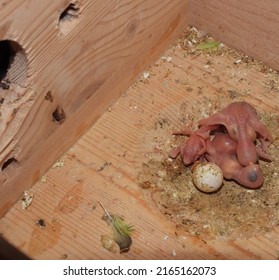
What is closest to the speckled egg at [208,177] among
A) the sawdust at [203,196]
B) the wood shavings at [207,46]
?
the sawdust at [203,196]

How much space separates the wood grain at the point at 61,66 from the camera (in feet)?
5.17

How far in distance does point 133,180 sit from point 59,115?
9.2 inches

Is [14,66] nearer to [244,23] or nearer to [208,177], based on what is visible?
[208,177]

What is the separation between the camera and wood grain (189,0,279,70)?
1.96m

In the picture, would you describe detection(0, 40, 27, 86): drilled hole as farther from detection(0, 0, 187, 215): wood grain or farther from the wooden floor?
the wooden floor

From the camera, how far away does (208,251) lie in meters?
1.73

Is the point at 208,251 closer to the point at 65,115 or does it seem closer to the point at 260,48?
the point at 65,115

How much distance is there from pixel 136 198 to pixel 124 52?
36 centimetres

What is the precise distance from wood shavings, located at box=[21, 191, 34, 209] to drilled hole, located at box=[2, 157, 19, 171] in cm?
11

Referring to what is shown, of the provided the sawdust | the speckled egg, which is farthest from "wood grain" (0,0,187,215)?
the speckled egg

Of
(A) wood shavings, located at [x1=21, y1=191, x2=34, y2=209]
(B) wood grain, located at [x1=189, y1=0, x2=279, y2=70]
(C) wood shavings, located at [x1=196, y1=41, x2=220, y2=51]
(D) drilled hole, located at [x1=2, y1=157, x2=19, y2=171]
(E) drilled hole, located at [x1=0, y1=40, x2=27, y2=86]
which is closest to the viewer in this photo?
(E) drilled hole, located at [x1=0, y1=40, x2=27, y2=86]

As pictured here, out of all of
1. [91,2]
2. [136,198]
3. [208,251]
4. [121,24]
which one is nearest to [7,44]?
[91,2]

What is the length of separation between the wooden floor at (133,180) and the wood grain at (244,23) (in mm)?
44

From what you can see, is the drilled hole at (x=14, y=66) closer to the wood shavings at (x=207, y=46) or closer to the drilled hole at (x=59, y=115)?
the drilled hole at (x=59, y=115)
